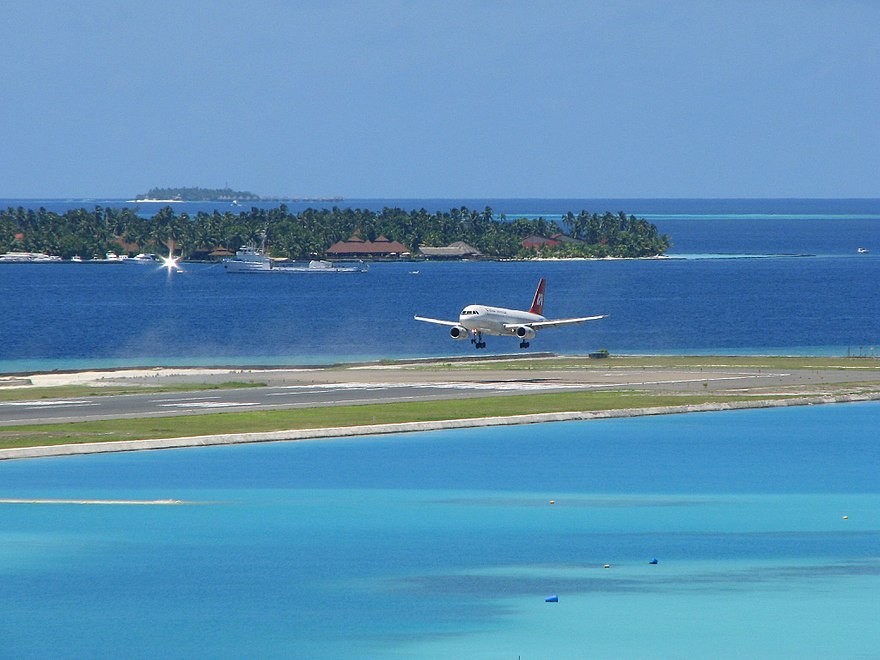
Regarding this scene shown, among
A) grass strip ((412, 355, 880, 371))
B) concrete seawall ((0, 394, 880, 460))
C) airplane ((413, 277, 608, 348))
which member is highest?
airplane ((413, 277, 608, 348))

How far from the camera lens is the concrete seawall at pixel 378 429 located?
72.6 m

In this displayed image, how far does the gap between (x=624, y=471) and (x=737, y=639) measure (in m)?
30.5

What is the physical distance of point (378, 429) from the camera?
80.9 meters

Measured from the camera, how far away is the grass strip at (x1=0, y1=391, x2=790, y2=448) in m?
76.8

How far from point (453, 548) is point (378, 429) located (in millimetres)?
25196

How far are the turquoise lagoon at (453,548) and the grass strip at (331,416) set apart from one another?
310cm

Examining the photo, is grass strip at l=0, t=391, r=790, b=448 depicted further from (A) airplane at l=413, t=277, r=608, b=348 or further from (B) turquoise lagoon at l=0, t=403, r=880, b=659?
(A) airplane at l=413, t=277, r=608, b=348

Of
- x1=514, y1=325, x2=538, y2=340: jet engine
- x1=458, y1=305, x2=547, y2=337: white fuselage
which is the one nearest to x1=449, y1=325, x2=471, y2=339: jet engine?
x1=458, y1=305, x2=547, y2=337: white fuselage

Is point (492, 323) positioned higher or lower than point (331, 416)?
higher

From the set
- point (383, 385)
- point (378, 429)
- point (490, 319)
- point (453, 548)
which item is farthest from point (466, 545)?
point (490, 319)

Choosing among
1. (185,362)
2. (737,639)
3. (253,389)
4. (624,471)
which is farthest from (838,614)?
(185,362)

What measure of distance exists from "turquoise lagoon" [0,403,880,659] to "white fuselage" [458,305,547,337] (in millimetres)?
32348

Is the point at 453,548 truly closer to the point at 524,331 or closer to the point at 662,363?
the point at 524,331

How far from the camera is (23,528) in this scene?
193 feet
